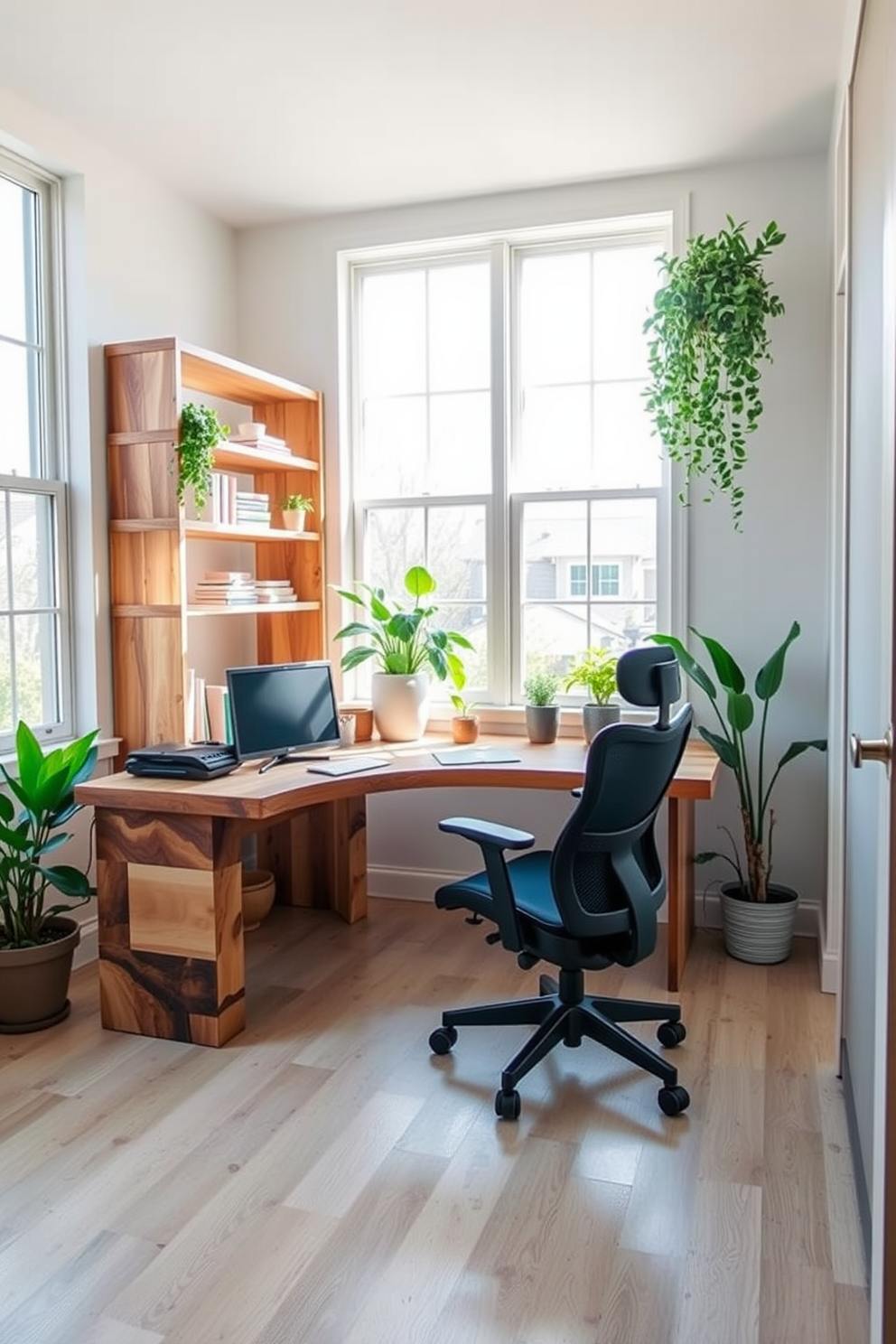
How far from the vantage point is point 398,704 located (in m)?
3.88

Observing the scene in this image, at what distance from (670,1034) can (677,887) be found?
54 centimetres

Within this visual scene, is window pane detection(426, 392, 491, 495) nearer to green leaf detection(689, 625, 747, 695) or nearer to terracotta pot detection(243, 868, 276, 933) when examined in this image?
green leaf detection(689, 625, 747, 695)

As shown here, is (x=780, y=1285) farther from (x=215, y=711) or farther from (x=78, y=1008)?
(x=215, y=711)

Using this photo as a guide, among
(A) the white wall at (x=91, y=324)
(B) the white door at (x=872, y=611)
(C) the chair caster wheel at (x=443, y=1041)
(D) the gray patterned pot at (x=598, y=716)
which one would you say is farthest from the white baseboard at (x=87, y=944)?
(B) the white door at (x=872, y=611)


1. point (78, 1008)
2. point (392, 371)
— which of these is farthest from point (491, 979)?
point (392, 371)

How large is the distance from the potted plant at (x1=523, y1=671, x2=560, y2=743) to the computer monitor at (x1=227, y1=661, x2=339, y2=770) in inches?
28.4

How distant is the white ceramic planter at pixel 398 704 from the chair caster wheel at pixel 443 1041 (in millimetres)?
1328

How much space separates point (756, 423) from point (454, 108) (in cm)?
147

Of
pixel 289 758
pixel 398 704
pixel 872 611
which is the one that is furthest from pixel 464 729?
pixel 872 611

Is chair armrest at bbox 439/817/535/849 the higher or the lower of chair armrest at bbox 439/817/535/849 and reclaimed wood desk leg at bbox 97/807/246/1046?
the higher

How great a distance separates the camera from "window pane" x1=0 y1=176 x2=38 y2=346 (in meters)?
3.31

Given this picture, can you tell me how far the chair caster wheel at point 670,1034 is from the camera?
284 centimetres

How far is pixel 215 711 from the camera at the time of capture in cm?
373

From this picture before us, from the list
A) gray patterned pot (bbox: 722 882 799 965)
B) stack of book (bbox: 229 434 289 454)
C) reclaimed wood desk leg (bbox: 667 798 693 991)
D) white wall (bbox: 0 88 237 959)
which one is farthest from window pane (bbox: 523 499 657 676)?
white wall (bbox: 0 88 237 959)
